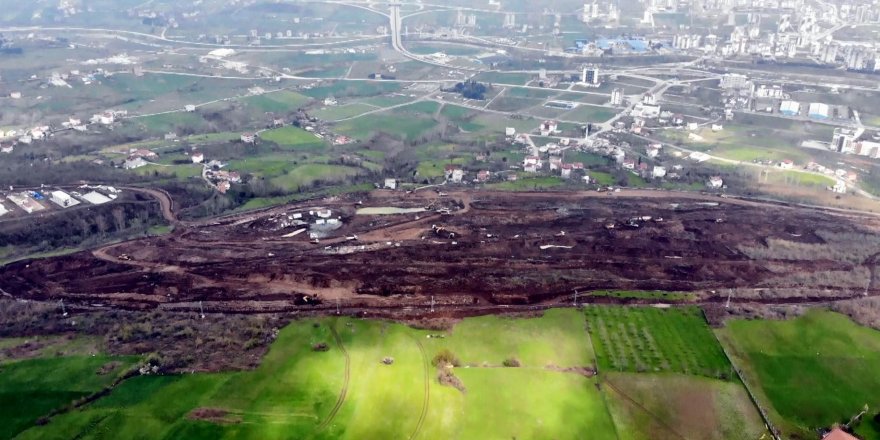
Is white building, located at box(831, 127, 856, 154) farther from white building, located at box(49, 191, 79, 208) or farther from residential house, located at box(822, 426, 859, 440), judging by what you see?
white building, located at box(49, 191, 79, 208)

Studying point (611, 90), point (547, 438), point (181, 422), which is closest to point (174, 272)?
point (181, 422)

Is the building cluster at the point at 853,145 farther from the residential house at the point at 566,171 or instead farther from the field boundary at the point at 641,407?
the field boundary at the point at 641,407

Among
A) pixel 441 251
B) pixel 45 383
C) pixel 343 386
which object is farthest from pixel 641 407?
pixel 45 383

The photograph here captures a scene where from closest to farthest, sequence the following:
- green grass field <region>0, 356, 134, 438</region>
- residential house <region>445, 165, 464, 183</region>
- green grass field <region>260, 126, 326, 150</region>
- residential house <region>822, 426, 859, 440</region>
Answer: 1. residential house <region>822, 426, 859, 440</region>
2. green grass field <region>0, 356, 134, 438</region>
3. residential house <region>445, 165, 464, 183</region>
4. green grass field <region>260, 126, 326, 150</region>

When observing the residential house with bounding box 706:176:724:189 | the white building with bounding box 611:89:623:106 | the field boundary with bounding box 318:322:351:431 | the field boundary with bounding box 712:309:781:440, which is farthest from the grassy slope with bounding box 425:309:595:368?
the white building with bounding box 611:89:623:106

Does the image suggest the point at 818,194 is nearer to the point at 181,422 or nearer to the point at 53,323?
the point at 181,422
